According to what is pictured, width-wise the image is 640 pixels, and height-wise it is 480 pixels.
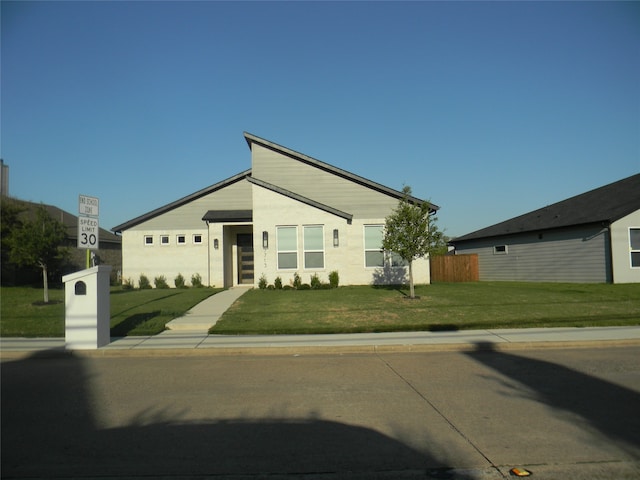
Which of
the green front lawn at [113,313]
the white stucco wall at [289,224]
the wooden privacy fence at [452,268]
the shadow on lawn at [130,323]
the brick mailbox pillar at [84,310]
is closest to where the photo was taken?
the brick mailbox pillar at [84,310]

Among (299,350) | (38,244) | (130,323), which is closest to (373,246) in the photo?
(130,323)

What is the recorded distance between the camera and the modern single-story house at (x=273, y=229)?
780 inches

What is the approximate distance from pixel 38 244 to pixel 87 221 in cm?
751

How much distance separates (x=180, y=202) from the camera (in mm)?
23422

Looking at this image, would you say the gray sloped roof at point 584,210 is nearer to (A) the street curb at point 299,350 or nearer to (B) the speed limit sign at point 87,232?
(A) the street curb at point 299,350

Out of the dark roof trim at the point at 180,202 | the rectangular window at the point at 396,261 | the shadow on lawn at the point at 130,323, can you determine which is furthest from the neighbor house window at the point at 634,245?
the shadow on lawn at the point at 130,323

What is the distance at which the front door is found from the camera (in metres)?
23.7

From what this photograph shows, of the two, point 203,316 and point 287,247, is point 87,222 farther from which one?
point 287,247

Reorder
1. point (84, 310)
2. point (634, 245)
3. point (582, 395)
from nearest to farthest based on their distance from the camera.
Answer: point (582, 395) < point (84, 310) < point (634, 245)

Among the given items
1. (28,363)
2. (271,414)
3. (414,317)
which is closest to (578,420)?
(271,414)

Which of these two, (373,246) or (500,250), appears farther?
(500,250)

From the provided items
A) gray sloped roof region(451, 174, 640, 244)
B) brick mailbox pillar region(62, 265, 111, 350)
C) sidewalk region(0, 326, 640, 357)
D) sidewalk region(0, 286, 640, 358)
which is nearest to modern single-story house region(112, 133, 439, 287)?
gray sloped roof region(451, 174, 640, 244)

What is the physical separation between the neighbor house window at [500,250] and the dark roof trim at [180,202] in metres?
16.6

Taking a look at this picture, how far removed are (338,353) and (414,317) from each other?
12.4 ft
